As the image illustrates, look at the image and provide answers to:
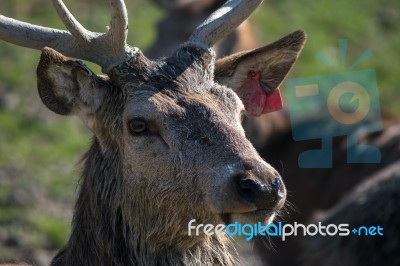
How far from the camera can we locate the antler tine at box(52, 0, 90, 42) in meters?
5.51

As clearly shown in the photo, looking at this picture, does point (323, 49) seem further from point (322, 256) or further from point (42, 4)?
point (322, 256)

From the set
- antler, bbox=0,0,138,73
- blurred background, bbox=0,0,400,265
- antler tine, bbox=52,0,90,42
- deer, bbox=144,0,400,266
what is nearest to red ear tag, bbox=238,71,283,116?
antler, bbox=0,0,138,73

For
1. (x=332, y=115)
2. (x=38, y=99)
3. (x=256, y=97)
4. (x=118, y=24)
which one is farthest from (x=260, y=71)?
(x=38, y=99)

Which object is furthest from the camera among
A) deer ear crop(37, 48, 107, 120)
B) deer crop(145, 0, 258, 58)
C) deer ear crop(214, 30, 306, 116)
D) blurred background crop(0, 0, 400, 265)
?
deer crop(145, 0, 258, 58)

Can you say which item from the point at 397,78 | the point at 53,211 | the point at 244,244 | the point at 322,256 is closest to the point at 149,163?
the point at 322,256

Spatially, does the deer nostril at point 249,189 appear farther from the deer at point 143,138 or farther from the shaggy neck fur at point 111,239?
the shaggy neck fur at point 111,239

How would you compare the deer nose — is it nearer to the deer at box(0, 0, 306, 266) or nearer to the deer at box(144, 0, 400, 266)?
the deer at box(0, 0, 306, 266)

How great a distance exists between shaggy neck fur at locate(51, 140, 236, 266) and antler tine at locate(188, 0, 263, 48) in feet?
3.16

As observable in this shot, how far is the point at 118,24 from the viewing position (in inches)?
219

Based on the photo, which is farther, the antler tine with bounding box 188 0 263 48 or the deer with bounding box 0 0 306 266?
the antler tine with bounding box 188 0 263 48

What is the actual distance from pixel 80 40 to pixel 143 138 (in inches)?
29.3

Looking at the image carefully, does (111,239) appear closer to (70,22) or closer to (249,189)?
(249,189)

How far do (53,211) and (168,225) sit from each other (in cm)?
575

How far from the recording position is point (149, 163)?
5336 millimetres
